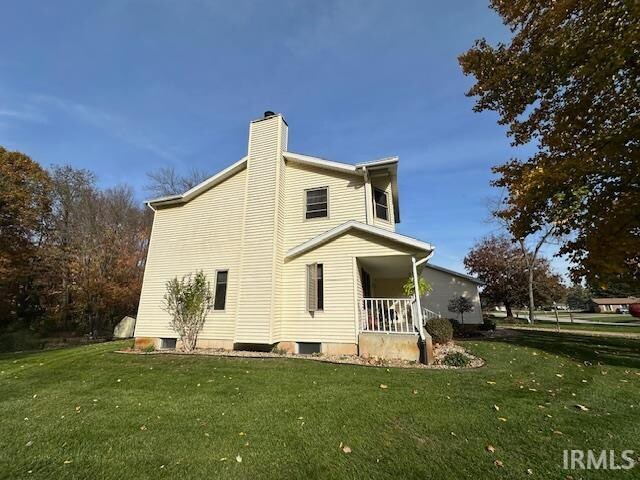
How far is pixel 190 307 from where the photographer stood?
11102 millimetres

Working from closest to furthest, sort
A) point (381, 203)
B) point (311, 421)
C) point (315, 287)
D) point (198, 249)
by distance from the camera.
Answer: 1. point (311, 421)
2. point (315, 287)
3. point (198, 249)
4. point (381, 203)

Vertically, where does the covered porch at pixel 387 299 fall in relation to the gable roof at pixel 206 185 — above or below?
below

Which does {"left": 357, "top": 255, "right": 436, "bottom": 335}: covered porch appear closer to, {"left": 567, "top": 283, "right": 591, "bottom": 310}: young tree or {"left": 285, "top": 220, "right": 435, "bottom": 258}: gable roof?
{"left": 285, "top": 220, "right": 435, "bottom": 258}: gable roof

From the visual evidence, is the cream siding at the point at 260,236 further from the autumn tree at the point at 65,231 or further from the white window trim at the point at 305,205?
the autumn tree at the point at 65,231

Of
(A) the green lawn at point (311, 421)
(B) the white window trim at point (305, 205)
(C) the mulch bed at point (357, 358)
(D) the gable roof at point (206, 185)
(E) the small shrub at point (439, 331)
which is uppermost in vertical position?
(D) the gable roof at point (206, 185)

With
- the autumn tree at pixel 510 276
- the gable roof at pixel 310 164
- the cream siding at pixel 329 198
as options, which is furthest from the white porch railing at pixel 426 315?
the autumn tree at pixel 510 276

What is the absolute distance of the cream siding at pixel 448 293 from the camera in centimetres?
2220

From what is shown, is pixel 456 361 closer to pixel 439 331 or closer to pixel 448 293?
pixel 439 331

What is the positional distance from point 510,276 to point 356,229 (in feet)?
85.3

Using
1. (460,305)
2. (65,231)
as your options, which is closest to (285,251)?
(460,305)

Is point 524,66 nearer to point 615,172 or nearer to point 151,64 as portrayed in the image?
point 615,172

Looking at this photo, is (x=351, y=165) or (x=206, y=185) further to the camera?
(x=206, y=185)

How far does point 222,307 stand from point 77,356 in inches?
195

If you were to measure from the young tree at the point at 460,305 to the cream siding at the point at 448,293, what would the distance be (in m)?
0.26
